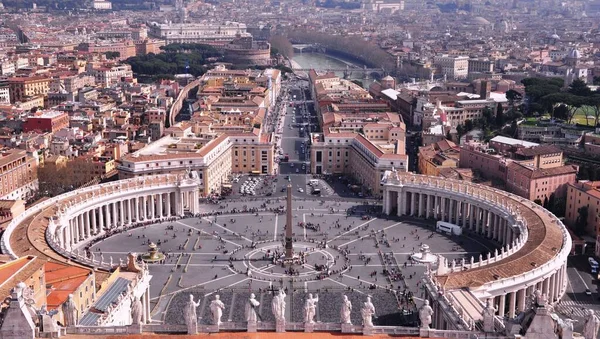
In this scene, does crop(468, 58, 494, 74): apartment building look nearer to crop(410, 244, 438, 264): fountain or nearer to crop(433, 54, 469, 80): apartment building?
crop(433, 54, 469, 80): apartment building

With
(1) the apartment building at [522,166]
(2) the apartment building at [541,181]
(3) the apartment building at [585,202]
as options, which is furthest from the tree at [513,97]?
(3) the apartment building at [585,202]

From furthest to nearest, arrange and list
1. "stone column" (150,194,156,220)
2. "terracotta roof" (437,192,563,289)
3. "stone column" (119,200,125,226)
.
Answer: "stone column" (150,194,156,220)
"stone column" (119,200,125,226)
"terracotta roof" (437,192,563,289)

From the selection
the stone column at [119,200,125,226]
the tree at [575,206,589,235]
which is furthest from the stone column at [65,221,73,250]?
the tree at [575,206,589,235]

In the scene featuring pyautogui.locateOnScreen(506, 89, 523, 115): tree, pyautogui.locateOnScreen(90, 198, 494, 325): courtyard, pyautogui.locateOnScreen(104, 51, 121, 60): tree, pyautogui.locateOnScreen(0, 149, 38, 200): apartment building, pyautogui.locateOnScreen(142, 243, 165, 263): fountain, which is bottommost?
pyautogui.locateOnScreen(90, 198, 494, 325): courtyard

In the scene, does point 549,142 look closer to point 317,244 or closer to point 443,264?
point 317,244

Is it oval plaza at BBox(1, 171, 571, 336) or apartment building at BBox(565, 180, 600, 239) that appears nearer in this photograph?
oval plaza at BBox(1, 171, 571, 336)

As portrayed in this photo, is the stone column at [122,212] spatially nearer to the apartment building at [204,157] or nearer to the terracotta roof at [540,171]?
the apartment building at [204,157]
